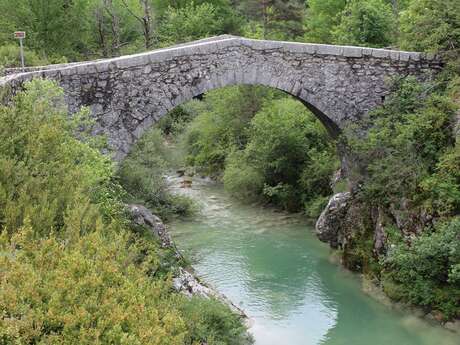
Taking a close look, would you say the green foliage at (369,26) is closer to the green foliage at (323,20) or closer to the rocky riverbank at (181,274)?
the green foliage at (323,20)

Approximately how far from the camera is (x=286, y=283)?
11164 mm

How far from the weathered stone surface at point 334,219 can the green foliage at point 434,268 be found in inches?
100

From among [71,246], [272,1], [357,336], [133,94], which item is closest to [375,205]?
[357,336]

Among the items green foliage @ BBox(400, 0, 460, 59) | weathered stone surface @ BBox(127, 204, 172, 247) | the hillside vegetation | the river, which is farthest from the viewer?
green foliage @ BBox(400, 0, 460, 59)

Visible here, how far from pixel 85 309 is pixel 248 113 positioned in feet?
48.5

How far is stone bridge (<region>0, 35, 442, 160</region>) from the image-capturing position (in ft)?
32.3

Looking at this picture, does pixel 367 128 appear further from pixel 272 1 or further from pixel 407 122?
pixel 272 1

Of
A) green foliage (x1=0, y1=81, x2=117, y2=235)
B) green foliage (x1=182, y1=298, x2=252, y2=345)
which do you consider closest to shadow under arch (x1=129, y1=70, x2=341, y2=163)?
green foliage (x1=0, y1=81, x2=117, y2=235)

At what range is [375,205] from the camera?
36.2 feet

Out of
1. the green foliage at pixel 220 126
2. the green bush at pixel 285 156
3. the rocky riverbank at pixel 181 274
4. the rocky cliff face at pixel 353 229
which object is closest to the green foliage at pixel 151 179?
the green bush at pixel 285 156

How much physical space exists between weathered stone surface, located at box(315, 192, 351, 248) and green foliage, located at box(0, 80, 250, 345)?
4.67 meters

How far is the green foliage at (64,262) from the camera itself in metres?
3.86

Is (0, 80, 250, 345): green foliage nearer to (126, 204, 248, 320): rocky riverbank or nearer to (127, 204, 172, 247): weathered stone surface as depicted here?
(126, 204, 248, 320): rocky riverbank

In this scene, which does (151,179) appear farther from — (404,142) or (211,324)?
(211,324)
